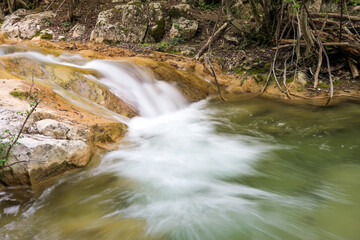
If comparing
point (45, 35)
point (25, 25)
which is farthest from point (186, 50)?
point (25, 25)

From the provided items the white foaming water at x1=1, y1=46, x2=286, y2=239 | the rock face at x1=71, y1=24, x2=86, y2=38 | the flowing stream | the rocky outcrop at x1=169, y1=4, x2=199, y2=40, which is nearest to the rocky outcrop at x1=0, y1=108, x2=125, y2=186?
the flowing stream

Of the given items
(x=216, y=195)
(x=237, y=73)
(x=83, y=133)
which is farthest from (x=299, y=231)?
(x=237, y=73)

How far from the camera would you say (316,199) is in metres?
3.02

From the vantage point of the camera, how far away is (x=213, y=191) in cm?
332

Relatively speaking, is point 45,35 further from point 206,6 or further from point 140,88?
point 206,6

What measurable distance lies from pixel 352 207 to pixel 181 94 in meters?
4.97

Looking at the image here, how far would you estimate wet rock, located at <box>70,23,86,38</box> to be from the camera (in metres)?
10.9

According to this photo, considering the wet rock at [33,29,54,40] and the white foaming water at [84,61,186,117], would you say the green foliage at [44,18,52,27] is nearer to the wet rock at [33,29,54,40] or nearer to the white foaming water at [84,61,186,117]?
the wet rock at [33,29,54,40]

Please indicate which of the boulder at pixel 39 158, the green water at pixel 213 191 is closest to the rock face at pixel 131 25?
the green water at pixel 213 191

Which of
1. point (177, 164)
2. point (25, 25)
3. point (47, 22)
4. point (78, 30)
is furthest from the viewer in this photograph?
point (47, 22)

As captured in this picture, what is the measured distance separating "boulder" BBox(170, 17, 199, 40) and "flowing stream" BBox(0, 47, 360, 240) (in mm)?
5316

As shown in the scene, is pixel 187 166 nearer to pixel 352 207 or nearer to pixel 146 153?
pixel 146 153

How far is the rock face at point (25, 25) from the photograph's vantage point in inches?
444

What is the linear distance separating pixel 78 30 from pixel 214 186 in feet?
34.2
